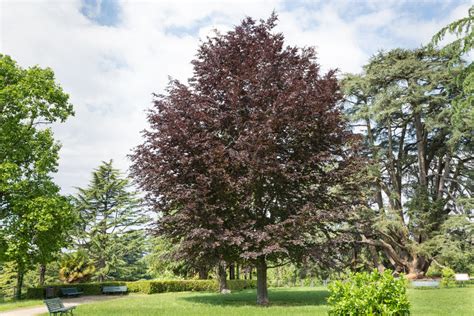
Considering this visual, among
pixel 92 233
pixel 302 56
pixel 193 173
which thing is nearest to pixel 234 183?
pixel 193 173

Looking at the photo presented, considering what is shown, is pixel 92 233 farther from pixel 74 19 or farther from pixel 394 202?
pixel 74 19

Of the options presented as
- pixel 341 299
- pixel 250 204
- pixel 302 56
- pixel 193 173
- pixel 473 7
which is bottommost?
pixel 341 299

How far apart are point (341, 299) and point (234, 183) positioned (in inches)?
369

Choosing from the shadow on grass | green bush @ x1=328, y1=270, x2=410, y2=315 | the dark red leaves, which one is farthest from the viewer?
the shadow on grass

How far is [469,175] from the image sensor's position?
27891mm

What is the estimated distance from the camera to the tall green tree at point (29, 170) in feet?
66.0

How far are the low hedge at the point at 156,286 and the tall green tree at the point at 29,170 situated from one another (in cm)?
268

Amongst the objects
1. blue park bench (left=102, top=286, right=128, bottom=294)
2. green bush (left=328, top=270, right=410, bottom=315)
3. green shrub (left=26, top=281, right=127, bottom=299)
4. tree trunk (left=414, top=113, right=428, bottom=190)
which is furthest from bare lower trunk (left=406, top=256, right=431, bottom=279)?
green bush (left=328, top=270, right=410, bottom=315)

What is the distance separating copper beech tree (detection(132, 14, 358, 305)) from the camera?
51.7ft

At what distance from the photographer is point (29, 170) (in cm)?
2192

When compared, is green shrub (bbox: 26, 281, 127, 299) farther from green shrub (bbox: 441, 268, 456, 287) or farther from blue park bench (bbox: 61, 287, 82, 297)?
green shrub (bbox: 441, 268, 456, 287)

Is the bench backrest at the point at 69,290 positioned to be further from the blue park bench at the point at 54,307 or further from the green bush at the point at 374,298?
the green bush at the point at 374,298

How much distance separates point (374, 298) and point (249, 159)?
9861mm

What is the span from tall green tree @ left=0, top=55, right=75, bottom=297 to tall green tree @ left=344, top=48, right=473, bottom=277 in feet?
59.9
